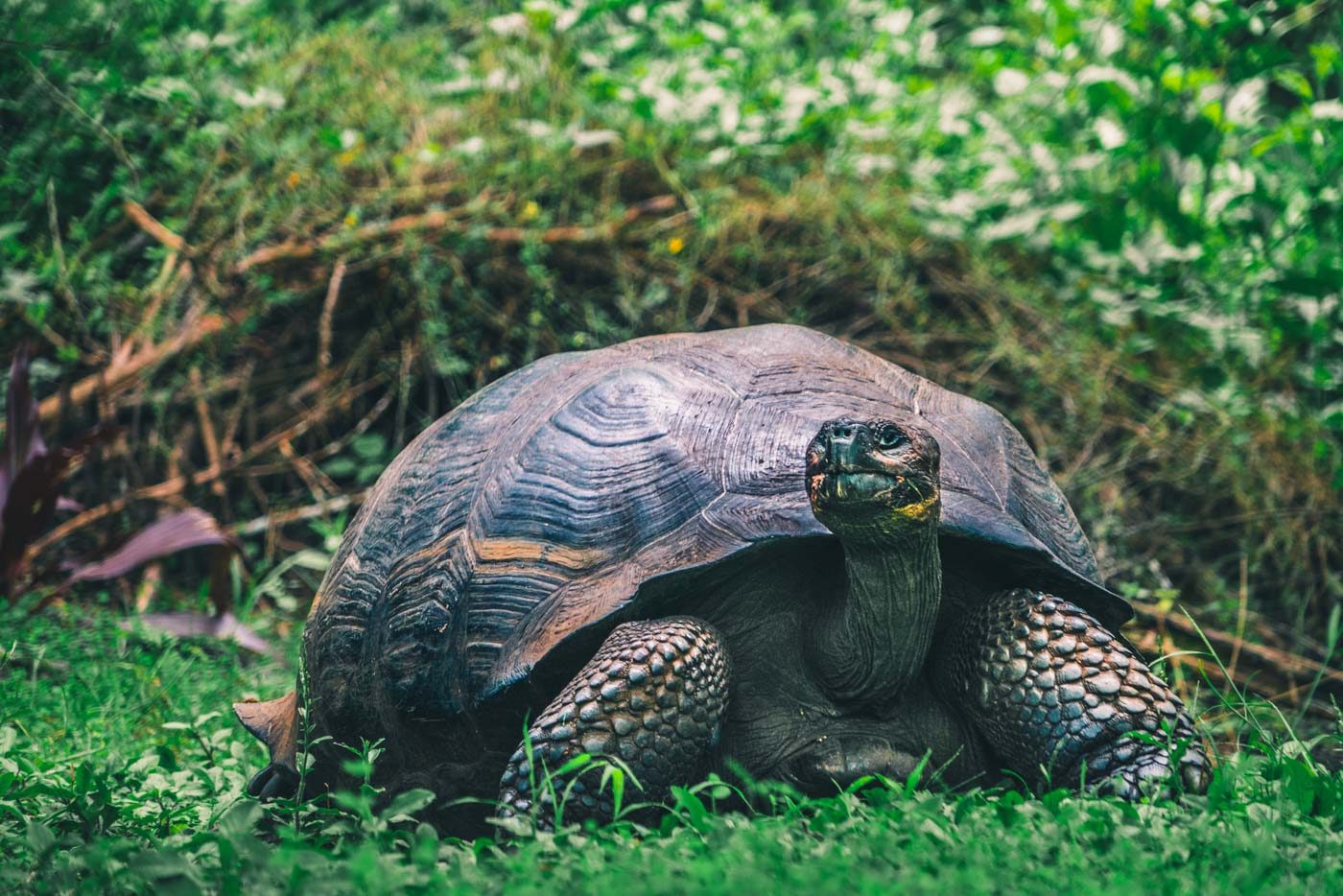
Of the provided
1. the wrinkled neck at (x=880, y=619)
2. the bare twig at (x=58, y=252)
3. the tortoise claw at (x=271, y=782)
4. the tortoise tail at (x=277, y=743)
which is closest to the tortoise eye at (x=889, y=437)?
the wrinkled neck at (x=880, y=619)

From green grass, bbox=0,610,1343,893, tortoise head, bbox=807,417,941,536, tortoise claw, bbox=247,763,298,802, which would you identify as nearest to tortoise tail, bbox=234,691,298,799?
tortoise claw, bbox=247,763,298,802

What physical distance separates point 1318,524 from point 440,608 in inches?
152

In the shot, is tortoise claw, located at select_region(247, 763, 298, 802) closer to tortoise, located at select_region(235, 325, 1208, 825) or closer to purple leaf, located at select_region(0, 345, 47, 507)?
tortoise, located at select_region(235, 325, 1208, 825)

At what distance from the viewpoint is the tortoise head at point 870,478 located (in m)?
2.06

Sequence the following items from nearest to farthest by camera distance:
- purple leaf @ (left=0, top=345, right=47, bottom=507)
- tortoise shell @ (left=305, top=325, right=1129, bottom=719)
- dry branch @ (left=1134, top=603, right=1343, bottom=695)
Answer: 1. tortoise shell @ (left=305, top=325, right=1129, bottom=719)
2. dry branch @ (left=1134, top=603, right=1343, bottom=695)
3. purple leaf @ (left=0, top=345, right=47, bottom=507)

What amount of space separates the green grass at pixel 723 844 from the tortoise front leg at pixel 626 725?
8cm

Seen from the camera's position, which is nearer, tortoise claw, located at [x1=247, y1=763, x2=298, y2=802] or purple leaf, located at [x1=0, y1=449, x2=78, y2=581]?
tortoise claw, located at [x1=247, y1=763, x2=298, y2=802]

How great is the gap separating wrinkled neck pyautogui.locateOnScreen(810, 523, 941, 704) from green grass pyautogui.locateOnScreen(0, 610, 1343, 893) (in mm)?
210

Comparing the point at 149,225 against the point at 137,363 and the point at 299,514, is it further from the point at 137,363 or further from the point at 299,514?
the point at 299,514

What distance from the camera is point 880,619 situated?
223 cm

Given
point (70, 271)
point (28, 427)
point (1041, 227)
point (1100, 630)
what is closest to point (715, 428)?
point (1100, 630)

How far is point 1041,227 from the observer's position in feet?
19.8

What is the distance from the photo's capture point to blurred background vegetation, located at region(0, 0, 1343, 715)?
4.73m

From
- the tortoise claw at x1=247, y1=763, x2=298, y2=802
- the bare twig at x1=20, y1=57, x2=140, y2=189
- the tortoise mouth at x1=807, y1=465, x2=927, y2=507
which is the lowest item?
the tortoise claw at x1=247, y1=763, x2=298, y2=802
